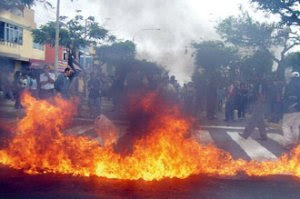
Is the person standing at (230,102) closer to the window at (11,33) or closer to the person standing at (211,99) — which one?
the person standing at (211,99)

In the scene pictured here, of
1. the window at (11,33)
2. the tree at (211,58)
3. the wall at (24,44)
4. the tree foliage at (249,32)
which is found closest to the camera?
the tree at (211,58)

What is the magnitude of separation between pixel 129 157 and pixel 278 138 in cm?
703

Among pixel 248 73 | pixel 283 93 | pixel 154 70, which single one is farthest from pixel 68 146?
pixel 248 73

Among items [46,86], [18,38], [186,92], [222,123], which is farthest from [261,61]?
[18,38]

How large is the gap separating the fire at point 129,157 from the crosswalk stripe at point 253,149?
→ 4.85 feet

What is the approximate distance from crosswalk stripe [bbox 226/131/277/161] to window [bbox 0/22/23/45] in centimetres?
2515

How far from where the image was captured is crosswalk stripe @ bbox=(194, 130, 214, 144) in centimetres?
1107

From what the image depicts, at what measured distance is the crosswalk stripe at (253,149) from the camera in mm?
9100

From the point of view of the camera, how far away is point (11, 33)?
34312mm

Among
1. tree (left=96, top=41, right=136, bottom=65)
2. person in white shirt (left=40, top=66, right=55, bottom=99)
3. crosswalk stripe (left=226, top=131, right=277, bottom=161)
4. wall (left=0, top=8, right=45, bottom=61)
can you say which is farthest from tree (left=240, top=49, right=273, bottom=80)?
wall (left=0, top=8, right=45, bottom=61)

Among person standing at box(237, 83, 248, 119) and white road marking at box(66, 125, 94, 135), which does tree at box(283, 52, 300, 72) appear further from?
white road marking at box(66, 125, 94, 135)

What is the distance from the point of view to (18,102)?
613 inches

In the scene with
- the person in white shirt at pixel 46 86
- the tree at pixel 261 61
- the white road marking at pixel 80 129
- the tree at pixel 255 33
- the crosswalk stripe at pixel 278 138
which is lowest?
the crosswalk stripe at pixel 278 138

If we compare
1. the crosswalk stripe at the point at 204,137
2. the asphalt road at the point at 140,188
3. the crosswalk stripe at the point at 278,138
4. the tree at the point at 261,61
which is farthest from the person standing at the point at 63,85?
the tree at the point at 261,61
